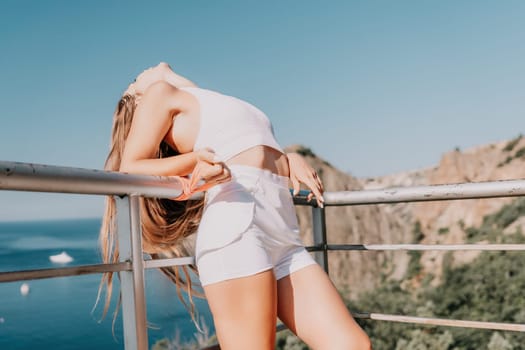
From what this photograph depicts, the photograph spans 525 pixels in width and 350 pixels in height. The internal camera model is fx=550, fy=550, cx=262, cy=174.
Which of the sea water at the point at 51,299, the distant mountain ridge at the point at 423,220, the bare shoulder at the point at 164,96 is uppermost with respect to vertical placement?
the bare shoulder at the point at 164,96

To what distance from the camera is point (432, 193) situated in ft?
6.40

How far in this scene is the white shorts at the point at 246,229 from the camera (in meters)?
1.39

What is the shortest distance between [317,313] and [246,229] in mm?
333

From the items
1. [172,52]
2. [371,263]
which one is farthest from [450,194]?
[172,52]

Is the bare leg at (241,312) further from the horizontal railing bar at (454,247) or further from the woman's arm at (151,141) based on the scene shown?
the horizontal railing bar at (454,247)

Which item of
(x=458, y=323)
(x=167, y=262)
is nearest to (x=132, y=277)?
(x=167, y=262)

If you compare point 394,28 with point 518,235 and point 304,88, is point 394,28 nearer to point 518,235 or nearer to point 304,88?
point 304,88

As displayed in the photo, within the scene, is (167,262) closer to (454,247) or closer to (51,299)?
(454,247)

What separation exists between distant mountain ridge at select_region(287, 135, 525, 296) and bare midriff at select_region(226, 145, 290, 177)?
837 inches

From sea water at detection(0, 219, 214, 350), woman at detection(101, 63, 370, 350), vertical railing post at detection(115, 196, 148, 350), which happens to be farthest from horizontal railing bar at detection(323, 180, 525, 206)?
sea water at detection(0, 219, 214, 350)

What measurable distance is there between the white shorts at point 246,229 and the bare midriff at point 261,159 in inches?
0.8

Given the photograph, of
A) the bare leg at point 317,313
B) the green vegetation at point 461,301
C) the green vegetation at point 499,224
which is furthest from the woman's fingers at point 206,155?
the green vegetation at point 499,224

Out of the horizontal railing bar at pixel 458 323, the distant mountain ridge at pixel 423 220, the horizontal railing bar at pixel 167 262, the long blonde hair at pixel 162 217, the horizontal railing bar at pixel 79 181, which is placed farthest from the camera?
the distant mountain ridge at pixel 423 220

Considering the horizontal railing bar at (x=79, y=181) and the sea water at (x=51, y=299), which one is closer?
the horizontal railing bar at (x=79, y=181)
